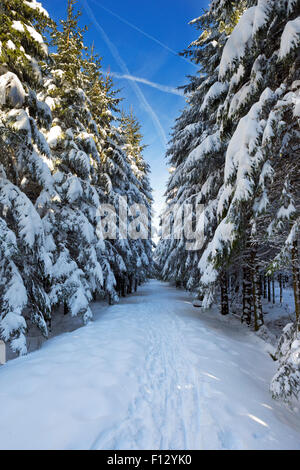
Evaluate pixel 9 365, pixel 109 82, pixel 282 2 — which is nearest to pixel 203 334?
pixel 9 365

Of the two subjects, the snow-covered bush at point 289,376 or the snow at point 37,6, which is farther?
the snow at point 37,6

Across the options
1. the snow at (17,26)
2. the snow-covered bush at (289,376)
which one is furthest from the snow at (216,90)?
the snow-covered bush at (289,376)

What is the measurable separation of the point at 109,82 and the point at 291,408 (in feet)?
58.2

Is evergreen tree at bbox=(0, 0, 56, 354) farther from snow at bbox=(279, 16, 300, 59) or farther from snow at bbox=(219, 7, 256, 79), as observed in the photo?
snow at bbox=(279, 16, 300, 59)

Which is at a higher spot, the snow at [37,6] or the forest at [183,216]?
the snow at [37,6]

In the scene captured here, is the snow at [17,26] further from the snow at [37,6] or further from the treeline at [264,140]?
the treeline at [264,140]

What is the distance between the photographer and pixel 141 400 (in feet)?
10.9

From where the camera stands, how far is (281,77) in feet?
17.4

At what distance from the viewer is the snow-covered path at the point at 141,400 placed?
2.51 m

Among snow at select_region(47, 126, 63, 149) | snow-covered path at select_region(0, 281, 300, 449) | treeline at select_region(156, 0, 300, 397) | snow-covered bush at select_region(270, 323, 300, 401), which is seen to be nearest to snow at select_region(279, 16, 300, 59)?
treeline at select_region(156, 0, 300, 397)

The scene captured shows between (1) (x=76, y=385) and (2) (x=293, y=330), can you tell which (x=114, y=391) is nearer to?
(1) (x=76, y=385)

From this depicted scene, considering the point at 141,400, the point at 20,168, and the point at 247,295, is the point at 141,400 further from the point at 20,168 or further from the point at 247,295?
the point at 20,168

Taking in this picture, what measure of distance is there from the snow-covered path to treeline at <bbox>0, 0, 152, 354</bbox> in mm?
2064

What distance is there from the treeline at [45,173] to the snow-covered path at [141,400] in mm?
2064
